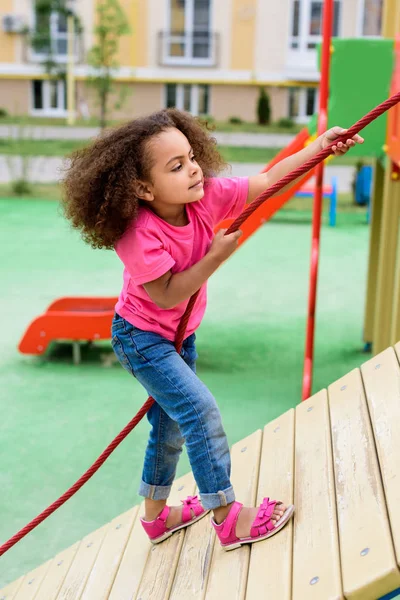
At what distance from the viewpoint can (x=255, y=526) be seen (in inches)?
90.0

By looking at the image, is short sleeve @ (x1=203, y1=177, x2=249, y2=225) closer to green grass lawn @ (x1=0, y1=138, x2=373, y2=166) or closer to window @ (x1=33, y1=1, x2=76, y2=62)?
green grass lawn @ (x1=0, y1=138, x2=373, y2=166)

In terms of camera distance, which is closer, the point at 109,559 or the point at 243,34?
the point at 109,559

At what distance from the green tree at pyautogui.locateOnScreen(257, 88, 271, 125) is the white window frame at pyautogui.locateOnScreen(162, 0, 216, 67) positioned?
1935mm

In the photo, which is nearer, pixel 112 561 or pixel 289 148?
pixel 112 561

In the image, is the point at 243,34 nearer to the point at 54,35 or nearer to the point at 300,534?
the point at 54,35

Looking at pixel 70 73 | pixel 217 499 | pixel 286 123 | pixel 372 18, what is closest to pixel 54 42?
pixel 70 73

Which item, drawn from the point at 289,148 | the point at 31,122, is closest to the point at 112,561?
the point at 289,148

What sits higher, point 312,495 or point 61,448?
point 312,495

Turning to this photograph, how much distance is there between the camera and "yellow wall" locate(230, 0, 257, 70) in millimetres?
22438

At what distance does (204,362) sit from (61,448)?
1575 millimetres

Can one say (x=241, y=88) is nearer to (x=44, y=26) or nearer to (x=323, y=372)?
(x=44, y=26)

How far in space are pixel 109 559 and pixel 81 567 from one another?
115 mm

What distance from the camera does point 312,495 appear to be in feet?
7.69

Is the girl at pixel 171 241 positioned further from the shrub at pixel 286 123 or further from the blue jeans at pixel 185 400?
the shrub at pixel 286 123
